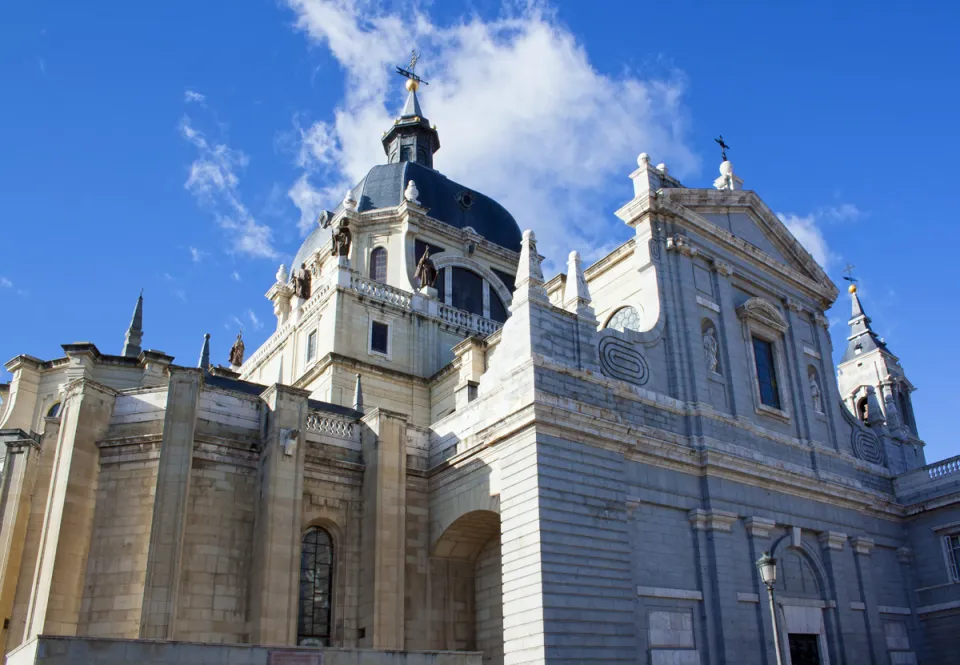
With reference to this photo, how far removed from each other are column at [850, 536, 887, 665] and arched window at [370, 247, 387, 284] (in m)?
20.3

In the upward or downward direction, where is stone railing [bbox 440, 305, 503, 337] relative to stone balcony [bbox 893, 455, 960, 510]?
upward

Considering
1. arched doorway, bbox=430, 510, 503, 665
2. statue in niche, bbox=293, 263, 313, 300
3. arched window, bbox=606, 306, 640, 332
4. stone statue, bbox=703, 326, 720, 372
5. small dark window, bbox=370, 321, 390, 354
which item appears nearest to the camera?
arched doorway, bbox=430, 510, 503, 665

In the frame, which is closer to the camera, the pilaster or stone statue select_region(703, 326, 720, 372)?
stone statue select_region(703, 326, 720, 372)

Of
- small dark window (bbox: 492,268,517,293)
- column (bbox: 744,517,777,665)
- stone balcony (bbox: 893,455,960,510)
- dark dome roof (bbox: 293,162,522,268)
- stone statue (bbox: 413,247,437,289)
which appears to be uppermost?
dark dome roof (bbox: 293,162,522,268)

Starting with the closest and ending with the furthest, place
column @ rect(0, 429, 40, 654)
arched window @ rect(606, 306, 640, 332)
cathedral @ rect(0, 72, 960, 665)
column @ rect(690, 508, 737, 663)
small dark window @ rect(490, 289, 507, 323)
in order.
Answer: cathedral @ rect(0, 72, 960, 665), column @ rect(0, 429, 40, 654), column @ rect(690, 508, 737, 663), arched window @ rect(606, 306, 640, 332), small dark window @ rect(490, 289, 507, 323)

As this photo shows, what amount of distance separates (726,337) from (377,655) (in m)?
14.3

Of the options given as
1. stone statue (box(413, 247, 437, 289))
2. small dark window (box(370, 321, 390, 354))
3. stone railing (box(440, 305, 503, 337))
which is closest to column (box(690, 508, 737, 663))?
small dark window (box(370, 321, 390, 354))

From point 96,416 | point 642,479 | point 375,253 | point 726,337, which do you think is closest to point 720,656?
point 642,479

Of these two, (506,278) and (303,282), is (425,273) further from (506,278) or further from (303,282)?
(303,282)

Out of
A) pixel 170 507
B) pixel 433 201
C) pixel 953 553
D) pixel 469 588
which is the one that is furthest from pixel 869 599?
pixel 433 201

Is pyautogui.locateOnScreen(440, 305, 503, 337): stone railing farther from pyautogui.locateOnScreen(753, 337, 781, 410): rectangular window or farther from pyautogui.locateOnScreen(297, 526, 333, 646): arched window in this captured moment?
pyautogui.locateOnScreen(297, 526, 333, 646): arched window

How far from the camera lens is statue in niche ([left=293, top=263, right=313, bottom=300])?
38.6m

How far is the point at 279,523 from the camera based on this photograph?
19422 mm

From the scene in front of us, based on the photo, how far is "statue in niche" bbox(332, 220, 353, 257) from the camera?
36.0 meters
